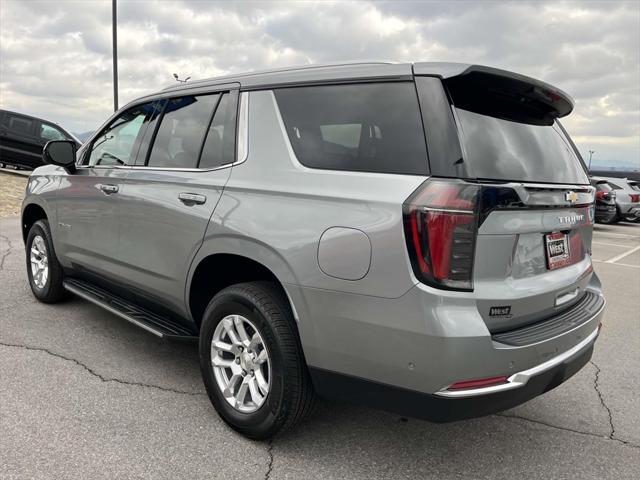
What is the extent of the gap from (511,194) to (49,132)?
661 inches

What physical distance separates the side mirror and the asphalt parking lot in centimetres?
131

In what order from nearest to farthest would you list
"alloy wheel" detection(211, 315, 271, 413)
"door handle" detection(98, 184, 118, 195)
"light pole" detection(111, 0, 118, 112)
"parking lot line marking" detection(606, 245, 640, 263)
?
"alloy wheel" detection(211, 315, 271, 413), "door handle" detection(98, 184, 118, 195), "parking lot line marking" detection(606, 245, 640, 263), "light pole" detection(111, 0, 118, 112)

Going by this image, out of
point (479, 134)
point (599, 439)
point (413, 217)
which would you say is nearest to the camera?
point (413, 217)

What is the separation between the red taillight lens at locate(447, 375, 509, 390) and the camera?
6.81ft

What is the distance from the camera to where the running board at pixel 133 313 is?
3.10m

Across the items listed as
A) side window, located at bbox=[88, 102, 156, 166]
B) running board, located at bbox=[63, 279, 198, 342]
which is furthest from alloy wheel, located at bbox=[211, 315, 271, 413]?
side window, located at bbox=[88, 102, 156, 166]

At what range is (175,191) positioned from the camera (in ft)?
10.1

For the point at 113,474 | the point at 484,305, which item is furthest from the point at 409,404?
the point at 113,474

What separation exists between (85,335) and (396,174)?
2950mm

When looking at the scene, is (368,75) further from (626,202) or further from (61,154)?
(626,202)

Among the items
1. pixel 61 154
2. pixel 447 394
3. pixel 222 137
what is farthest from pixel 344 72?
pixel 61 154

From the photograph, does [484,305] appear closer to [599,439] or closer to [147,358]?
[599,439]

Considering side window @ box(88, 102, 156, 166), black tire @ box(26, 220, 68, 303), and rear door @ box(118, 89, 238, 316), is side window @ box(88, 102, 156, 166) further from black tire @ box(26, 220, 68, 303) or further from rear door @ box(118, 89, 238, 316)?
black tire @ box(26, 220, 68, 303)

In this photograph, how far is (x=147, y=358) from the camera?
3.65 m
